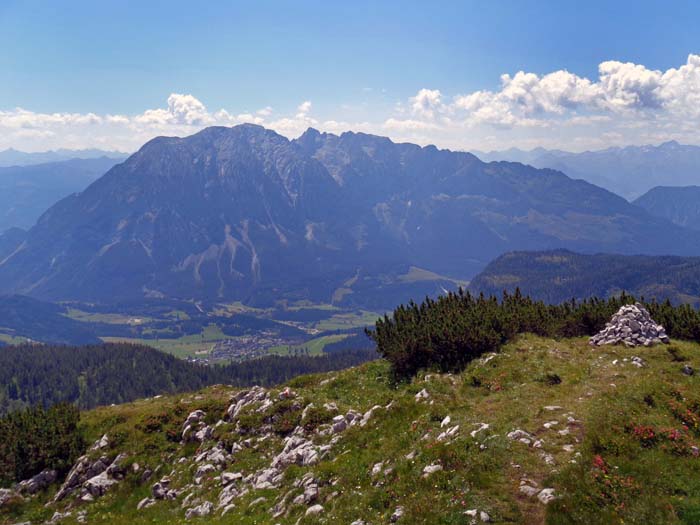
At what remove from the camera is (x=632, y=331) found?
46.9 metres

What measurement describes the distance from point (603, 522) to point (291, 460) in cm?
2073

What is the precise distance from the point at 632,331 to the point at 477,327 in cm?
1542

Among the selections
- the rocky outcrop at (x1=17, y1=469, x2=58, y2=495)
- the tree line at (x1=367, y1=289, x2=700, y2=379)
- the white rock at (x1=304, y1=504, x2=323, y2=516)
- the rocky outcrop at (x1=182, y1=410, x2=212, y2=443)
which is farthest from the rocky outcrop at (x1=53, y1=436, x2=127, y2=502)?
the tree line at (x1=367, y1=289, x2=700, y2=379)

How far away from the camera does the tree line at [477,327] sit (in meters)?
47.7

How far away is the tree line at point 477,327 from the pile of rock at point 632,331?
5.78 meters

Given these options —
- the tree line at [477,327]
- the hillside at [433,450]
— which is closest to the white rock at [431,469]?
the hillside at [433,450]

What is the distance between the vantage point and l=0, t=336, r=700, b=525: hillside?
22.2 meters

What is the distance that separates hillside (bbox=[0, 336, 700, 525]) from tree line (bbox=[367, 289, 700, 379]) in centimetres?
280

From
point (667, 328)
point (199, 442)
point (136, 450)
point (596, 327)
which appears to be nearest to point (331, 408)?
point (199, 442)

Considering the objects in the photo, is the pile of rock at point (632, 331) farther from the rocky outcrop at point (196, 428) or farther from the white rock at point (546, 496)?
the rocky outcrop at point (196, 428)

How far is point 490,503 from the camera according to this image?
71.3 feet

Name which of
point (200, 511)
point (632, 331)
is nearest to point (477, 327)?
point (632, 331)

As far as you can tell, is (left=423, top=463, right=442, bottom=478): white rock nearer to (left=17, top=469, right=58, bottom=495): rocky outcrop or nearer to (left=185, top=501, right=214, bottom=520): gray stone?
(left=185, top=501, right=214, bottom=520): gray stone

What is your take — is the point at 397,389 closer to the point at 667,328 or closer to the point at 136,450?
the point at 136,450
